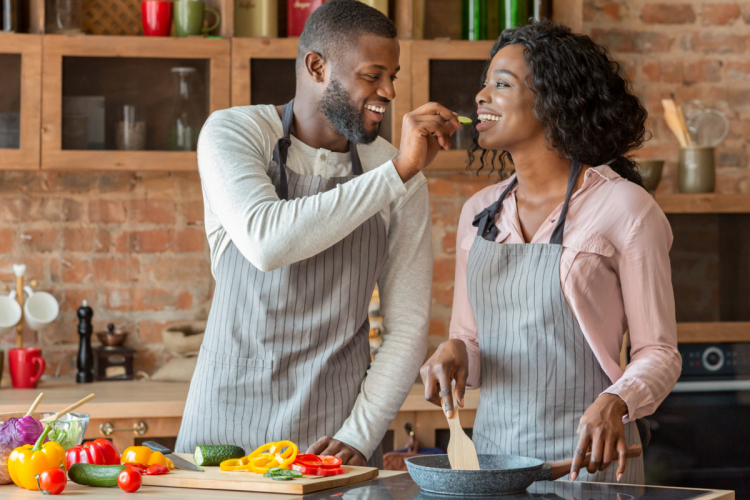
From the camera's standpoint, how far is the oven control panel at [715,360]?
265 cm

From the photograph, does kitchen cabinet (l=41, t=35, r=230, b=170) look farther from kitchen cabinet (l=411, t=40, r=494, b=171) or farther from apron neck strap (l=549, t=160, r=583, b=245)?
apron neck strap (l=549, t=160, r=583, b=245)

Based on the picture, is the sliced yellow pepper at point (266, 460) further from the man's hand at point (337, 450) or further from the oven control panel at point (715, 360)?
the oven control panel at point (715, 360)

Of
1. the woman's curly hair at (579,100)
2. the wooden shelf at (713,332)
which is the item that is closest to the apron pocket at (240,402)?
the woman's curly hair at (579,100)

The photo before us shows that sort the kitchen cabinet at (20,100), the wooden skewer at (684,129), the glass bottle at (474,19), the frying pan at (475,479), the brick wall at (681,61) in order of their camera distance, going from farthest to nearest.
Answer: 1. the brick wall at (681,61)
2. the wooden skewer at (684,129)
3. the glass bottle at (474,19)
4. the kitchen cabinet at (20,100)
5. the frying pan at (475,479)

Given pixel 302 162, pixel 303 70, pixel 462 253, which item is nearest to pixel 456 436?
pixel 462 253

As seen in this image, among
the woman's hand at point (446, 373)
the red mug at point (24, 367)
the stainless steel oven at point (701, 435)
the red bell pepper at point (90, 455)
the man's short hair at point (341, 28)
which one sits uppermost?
the man's short hair at point (341, 28)

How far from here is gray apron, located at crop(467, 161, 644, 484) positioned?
1.41 metres

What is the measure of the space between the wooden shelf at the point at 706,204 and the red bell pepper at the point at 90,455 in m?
1.99

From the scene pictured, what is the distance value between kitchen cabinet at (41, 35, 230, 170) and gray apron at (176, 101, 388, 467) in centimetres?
119

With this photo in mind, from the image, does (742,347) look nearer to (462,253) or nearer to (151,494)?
(462,253)

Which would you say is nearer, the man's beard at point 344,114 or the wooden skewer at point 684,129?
the man's beard at point 344,114

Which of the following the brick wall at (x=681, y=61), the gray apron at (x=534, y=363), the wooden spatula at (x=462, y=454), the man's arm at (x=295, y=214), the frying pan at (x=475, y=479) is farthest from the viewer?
the brick wall at (x=681, y=61)

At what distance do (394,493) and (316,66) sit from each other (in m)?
0.84

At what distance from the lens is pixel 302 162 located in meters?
1.60
